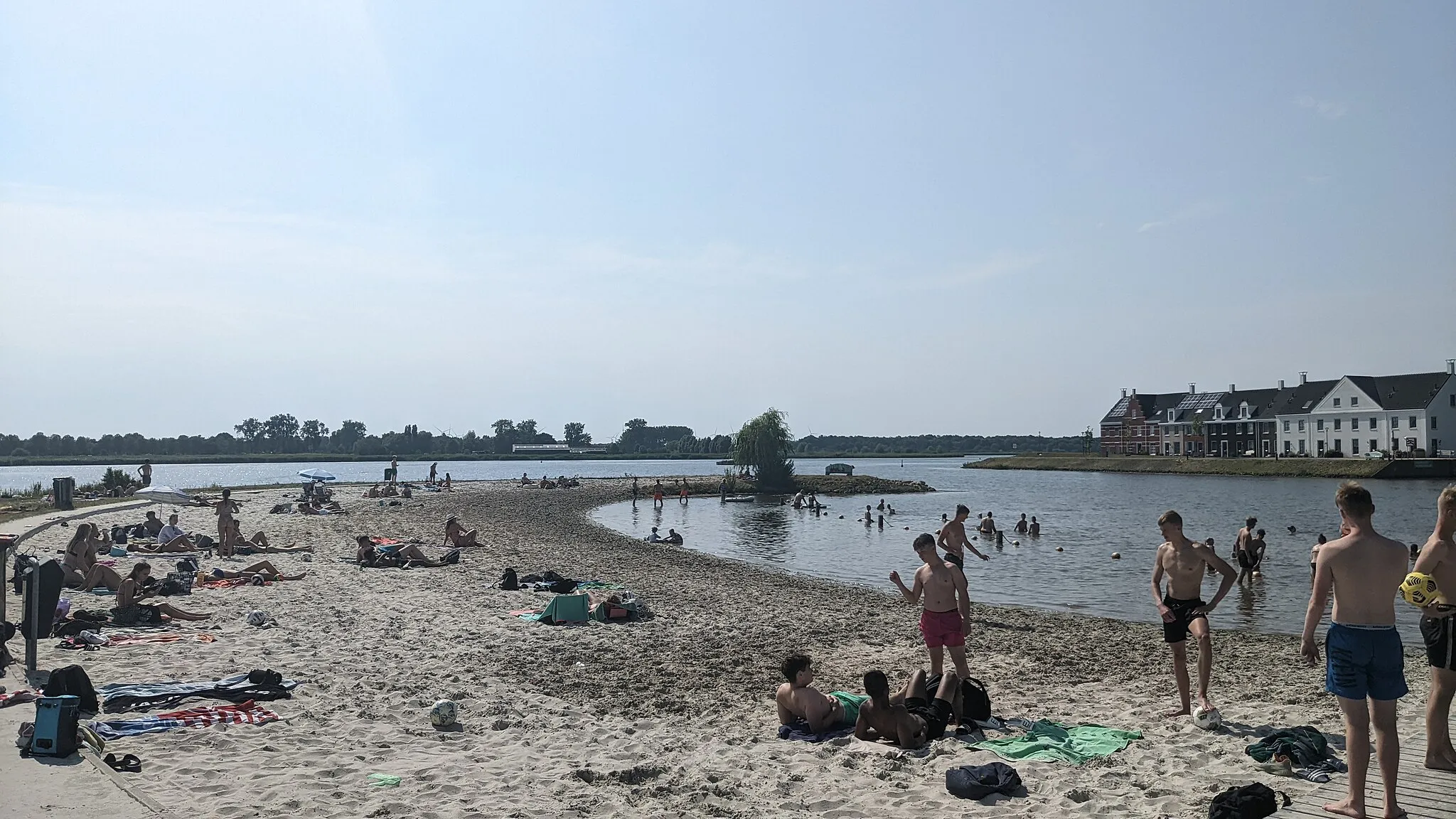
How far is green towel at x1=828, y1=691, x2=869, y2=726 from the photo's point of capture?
800cm

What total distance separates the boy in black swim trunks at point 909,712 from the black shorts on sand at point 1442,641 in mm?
3329

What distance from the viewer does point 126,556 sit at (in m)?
20.3

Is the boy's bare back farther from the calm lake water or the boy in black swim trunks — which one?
the calm lake water

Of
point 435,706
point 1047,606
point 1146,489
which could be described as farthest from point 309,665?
point 1146,489

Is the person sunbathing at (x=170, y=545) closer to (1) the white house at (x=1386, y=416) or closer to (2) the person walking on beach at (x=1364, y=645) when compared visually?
(2) the person walking on beach at (x=1364, y=645)

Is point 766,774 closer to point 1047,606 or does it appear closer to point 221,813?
point 221,813

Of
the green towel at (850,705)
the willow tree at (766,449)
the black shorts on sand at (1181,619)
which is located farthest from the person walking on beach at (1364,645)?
the willow tree at (766,449)

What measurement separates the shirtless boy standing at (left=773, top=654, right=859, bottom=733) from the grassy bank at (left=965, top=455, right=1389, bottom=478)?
78.7 metres

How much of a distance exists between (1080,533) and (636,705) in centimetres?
2992

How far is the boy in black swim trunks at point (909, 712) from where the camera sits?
24.2 ft

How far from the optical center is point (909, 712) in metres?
7.65

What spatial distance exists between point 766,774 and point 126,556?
62.8ft

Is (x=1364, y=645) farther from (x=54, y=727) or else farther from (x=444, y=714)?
(x=54, y=727)

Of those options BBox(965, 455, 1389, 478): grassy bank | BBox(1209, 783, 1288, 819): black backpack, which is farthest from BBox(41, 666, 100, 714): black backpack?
BBox(965, 455, 1389, 478): grassy bank
